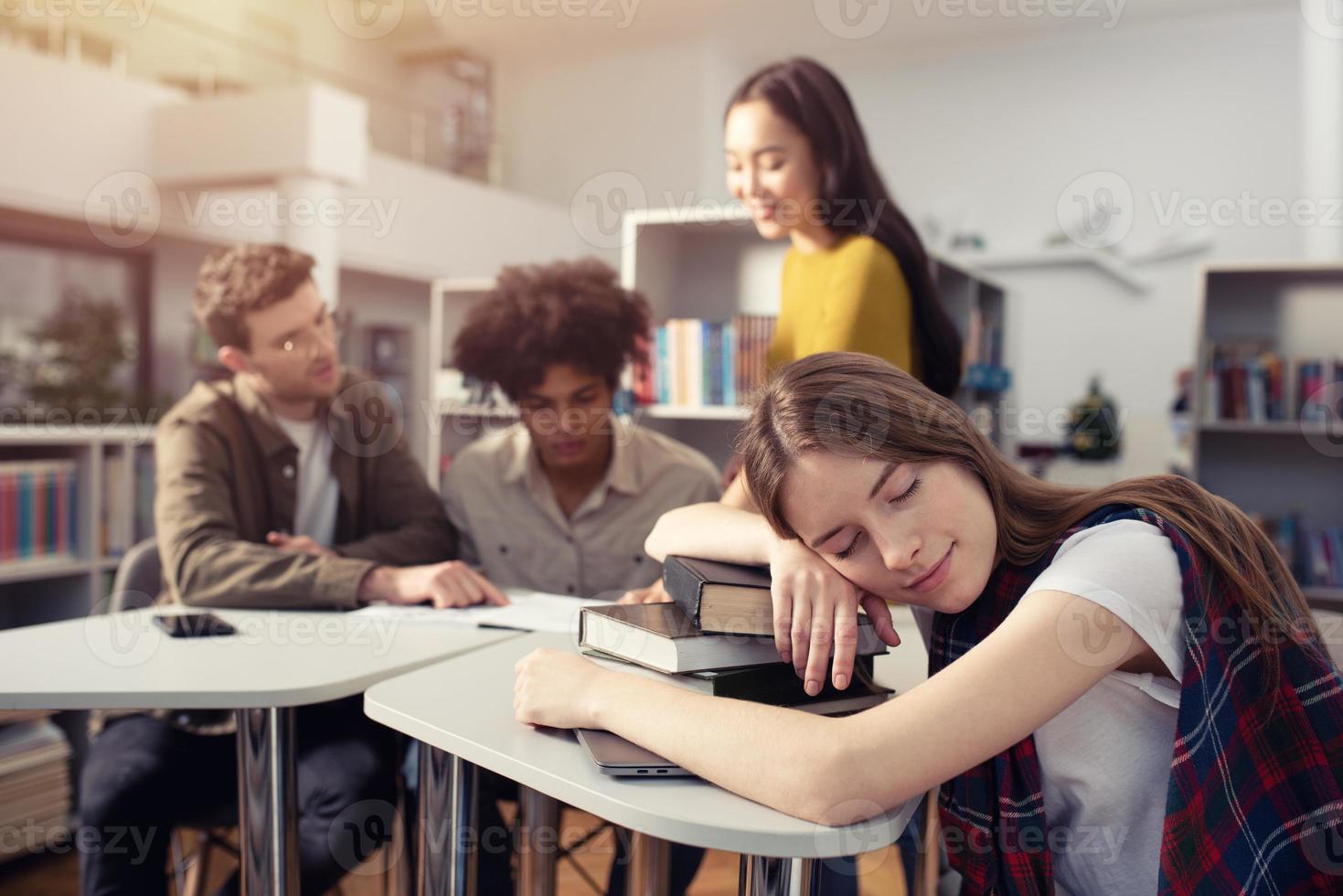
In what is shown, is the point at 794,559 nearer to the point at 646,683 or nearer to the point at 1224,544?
the point at 646,683

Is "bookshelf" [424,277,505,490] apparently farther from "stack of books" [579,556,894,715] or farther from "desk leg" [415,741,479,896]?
"stack of books" [579,556,894,715]

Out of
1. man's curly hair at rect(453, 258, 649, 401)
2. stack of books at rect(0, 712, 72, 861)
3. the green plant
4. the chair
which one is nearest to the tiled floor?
stack of books at rect(0, 712, 72, 861)

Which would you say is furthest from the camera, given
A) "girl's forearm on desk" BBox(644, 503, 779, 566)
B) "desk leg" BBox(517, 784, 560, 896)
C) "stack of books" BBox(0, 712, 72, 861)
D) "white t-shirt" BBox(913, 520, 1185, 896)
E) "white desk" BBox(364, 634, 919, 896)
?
"stack of books" BBox(0, 712, 72, 861)

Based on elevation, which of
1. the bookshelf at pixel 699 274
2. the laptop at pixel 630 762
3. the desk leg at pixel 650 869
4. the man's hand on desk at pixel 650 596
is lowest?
the desk leg at pixel 650 869

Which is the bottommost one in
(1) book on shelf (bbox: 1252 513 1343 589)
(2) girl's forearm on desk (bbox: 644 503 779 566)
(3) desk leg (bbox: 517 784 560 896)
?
(3) desk leg (bbox: 517 784 560 896)

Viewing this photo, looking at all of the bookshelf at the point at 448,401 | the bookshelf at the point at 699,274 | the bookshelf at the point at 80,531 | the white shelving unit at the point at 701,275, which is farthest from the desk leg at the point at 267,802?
the bookshelf at the point at 448,401

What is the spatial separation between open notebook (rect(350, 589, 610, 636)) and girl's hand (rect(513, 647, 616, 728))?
41 centimetres

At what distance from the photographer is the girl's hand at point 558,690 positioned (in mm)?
1006

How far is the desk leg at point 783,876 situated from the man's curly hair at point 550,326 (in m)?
1.37

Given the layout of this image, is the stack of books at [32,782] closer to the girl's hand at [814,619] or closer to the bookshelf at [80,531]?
the bookshelf at [80,531]

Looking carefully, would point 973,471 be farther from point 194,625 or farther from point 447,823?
point 194,625

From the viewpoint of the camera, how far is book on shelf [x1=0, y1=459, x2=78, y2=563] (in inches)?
115

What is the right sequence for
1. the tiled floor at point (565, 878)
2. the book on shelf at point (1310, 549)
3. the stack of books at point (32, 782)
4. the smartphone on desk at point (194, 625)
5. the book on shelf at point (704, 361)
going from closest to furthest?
the smartphone on desk at point (194, 625) → the tiled floor at point (565, 878) → the stack of books at point (32, 782) → the book on shelf at point (704, 361) → the book on shelf at point (1310, 549)

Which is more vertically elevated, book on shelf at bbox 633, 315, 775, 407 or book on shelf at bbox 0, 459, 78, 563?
book on shelf at bbox 633, 315, 775, 407
